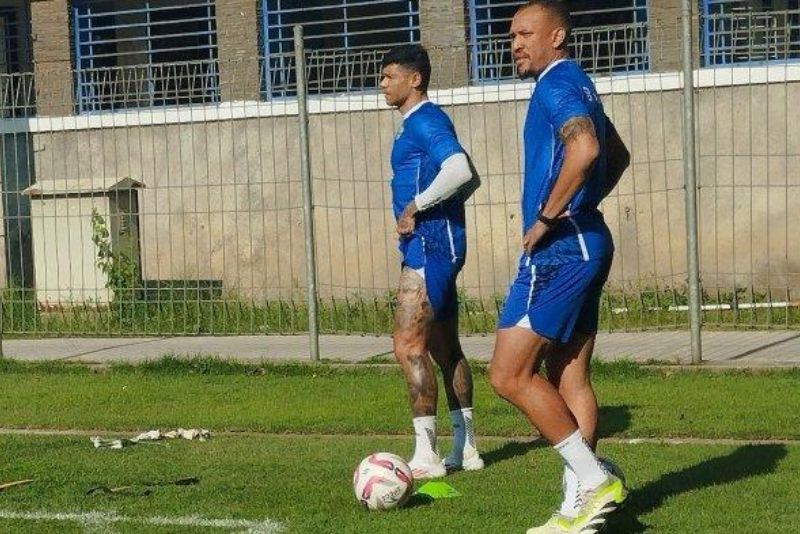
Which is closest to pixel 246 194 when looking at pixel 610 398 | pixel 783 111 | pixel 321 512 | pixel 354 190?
pixel 354 190

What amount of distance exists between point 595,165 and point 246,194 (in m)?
9.57

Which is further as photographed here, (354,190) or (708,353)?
(354,190)

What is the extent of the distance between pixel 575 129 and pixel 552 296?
2.24 feet

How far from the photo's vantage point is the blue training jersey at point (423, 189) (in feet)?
26.8

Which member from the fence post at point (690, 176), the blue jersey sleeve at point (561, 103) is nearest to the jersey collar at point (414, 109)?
the blue jersey sleeve at point (561, 103)

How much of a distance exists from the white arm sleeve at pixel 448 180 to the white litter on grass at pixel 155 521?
1.85m

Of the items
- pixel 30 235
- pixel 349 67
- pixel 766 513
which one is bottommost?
pixel 766 513

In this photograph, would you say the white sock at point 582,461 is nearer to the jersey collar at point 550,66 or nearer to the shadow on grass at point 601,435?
the jersey collar at point 550,66

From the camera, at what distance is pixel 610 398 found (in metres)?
10.7

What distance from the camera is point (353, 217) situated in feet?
52.4

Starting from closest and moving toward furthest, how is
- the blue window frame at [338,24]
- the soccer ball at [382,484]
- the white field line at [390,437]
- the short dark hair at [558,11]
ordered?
the short dark hair at [558,11] → the soccer ball at [382,484] → the white field line at [390,437] → the blue window frame at [338,24]

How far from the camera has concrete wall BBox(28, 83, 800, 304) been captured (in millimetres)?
14953

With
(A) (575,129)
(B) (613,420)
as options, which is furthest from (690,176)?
(A) (575,129)

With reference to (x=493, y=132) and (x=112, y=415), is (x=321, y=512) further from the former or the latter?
(x=493, y=132)
